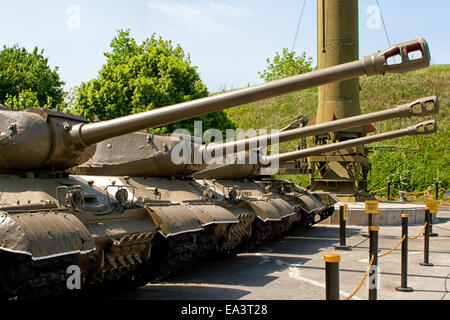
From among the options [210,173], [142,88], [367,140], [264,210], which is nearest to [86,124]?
[264,210]

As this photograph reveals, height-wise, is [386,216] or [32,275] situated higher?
[32,275]

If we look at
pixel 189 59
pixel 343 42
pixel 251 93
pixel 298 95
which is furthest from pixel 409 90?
pixel 251 93

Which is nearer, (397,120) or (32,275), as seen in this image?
(32,275)

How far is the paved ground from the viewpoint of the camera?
27.6 feet

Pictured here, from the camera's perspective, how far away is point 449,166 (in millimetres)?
32688

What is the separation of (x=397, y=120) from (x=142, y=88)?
22319mm

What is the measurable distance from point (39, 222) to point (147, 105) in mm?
19834

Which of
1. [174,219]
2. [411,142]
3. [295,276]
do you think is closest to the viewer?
[174,219]

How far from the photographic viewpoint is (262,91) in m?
7.40

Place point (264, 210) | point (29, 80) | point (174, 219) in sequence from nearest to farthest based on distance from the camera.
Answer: point (174, 219) < point (264, 210) < point (29, 80)

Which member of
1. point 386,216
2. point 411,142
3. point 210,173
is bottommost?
point 386,216

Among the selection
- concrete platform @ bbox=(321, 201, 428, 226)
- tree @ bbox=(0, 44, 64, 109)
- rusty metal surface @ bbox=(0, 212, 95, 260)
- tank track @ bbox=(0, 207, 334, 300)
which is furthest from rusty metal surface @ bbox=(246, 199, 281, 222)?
tree @ bbox=(0, 44, 64, 109)

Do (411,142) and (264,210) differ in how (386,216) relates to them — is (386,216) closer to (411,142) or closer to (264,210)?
(264,210)

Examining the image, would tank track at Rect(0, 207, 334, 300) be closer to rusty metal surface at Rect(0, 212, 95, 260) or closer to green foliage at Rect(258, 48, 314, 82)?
rusty metal surface at Rect(0, 212, 95, 260)
